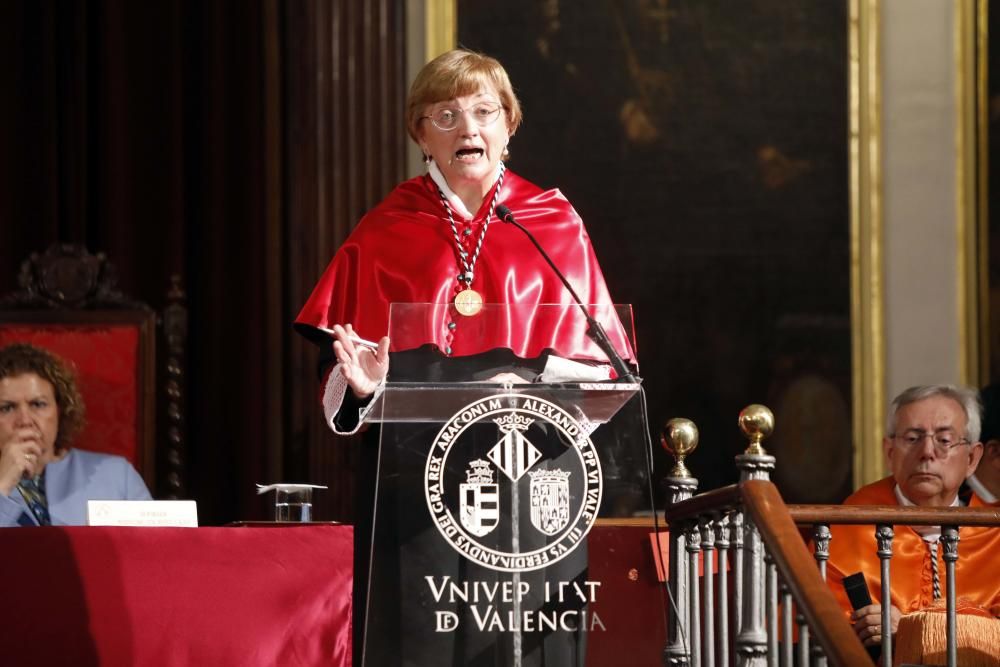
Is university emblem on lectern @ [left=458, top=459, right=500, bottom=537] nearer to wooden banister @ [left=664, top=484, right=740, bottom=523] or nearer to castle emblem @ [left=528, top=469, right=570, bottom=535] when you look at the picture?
castle emblem @ [left=528, top=469, right=570, bottom=535]

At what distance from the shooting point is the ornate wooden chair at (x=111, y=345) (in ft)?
17.1

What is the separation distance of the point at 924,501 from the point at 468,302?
1.76 meters

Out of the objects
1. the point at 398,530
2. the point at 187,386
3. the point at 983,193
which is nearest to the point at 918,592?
the point at 398,530

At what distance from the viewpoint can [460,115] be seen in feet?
10.7

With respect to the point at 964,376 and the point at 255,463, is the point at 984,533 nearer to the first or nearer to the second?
the point at 964,376

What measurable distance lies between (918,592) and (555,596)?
186 centimetres

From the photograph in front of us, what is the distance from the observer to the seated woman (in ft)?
14.1

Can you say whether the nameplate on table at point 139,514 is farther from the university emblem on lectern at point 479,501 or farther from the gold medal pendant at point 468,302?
the university emblem on lectern at point 479,501

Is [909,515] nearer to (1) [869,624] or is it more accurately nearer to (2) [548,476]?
(1) [869,624]

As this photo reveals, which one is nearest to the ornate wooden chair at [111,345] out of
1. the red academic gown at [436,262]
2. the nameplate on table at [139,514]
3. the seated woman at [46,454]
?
the seated woman at [46,454]

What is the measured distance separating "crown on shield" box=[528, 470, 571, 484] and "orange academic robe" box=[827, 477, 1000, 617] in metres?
1.65

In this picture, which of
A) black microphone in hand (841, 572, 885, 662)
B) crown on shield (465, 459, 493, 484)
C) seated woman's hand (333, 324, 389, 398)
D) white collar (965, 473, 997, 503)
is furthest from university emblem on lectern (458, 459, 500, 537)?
white collar (965, 473, 997, 503)

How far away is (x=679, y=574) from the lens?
3.47 meters

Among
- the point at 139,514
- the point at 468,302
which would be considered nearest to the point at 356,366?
the point at 468,302
